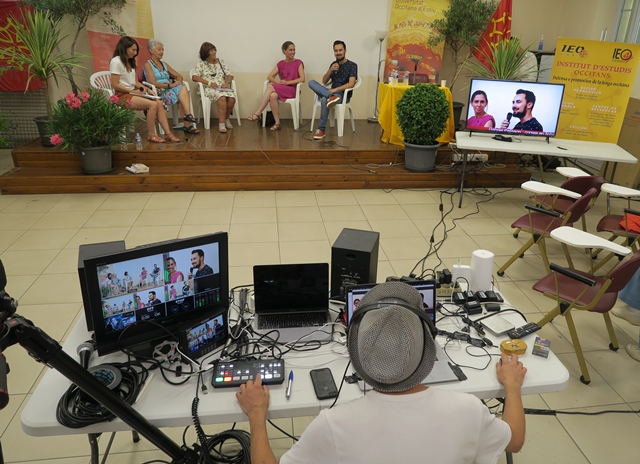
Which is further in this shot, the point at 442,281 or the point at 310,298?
the point at 442,281

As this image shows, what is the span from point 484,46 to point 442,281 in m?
6.20

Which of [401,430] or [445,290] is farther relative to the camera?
[445,290]

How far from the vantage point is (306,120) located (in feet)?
25.4

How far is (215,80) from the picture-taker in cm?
669

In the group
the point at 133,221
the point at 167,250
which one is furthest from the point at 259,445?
the point at 133,221

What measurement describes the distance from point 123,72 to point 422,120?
3659mm

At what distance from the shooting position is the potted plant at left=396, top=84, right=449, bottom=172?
5.32 metres

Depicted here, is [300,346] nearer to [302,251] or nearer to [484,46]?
[302,251]

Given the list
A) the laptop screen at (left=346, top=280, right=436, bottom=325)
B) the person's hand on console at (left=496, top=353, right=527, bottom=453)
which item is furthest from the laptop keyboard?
the person's hand on console at (left=496, top=353, right=527, bottom=453)

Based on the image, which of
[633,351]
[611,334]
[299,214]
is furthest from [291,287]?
[299,214]

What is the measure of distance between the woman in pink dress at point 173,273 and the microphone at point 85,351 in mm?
399

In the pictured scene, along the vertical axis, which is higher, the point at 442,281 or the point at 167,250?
the point at 167,250

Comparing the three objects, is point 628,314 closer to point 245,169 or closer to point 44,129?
point 245,169

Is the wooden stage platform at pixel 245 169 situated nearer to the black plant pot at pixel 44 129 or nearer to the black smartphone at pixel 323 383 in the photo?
the black plant pot at pixel 44 129
